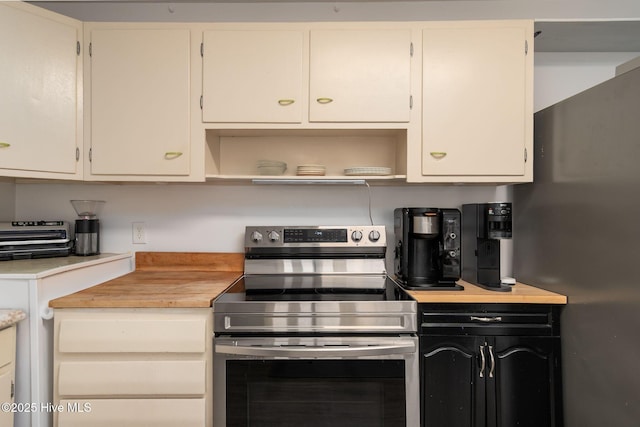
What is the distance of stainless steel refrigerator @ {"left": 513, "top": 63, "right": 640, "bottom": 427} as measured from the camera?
1.15 meters

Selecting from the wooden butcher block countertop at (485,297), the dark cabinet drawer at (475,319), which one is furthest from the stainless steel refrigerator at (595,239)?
the dark cabinet drawer at (475,319)

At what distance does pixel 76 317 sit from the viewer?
1.30 m

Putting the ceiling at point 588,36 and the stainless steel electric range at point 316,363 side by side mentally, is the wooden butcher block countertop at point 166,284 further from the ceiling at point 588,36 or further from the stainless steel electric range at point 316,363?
the ceiling at point 588,36

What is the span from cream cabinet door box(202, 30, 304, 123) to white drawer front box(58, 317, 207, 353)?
936mm

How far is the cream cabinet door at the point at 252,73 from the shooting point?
5.19 ft

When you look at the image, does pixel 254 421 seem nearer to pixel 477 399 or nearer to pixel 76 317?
pixel 76 317

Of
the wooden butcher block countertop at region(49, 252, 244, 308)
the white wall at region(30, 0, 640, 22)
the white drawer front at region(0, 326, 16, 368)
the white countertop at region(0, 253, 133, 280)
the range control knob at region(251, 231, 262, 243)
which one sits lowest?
the white drawer front at region(0, 326, 16, 368)

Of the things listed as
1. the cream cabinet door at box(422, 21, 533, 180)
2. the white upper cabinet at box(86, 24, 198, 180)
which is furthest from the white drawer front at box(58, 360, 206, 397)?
the cream cabinet door at box(422, 21, 533, 180)

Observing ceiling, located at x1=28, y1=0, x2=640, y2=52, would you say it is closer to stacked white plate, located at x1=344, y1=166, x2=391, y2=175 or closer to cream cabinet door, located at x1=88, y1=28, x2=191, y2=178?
cream cabinet door, located at x1=88, y1=28, x2=191, y2=178

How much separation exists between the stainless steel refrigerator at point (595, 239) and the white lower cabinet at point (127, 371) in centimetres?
147

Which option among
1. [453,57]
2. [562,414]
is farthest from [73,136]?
[562,414]

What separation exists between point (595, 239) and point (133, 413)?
73.6 inches

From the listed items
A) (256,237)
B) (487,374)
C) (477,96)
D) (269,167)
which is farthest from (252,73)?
Answer: (487,374)

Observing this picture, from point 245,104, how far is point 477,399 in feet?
5.33
